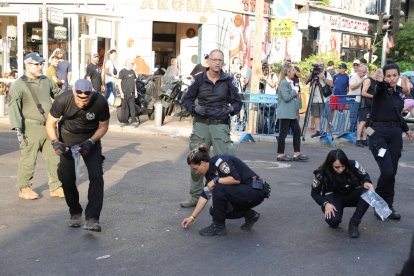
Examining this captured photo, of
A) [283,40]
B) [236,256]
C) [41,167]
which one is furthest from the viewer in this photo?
[283,40]

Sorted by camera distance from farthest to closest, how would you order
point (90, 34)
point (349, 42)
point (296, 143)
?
point (349, 42), point (90, 34), point (296, 143)

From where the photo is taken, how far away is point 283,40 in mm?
27875

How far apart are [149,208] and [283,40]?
848 inches

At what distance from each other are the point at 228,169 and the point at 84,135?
152cm

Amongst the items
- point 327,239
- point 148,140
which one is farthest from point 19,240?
point 148,140

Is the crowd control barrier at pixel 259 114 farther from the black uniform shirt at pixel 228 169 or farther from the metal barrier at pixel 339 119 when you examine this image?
the black uniform shirt at pixel 228 169

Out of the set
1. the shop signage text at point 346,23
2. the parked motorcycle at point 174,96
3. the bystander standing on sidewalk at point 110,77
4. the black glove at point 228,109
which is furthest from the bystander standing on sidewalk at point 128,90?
the shop signage text at point 346,23

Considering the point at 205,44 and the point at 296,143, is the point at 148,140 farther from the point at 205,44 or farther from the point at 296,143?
the point at 205,44

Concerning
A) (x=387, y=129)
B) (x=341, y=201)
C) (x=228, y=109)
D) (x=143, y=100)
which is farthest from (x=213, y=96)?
(x=143, y=100)

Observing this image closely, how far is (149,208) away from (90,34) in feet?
46.2

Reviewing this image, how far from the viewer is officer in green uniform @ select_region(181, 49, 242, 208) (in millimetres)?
7238

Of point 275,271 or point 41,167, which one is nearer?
point 275,271

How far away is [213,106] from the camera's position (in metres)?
7.27

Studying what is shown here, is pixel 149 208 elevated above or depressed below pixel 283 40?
below
